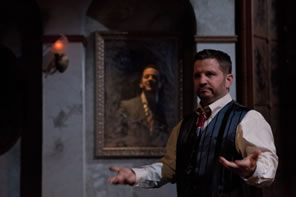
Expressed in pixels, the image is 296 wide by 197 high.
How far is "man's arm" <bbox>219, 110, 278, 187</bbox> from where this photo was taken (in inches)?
70.2

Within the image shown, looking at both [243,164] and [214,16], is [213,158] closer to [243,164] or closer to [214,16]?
[243,164]

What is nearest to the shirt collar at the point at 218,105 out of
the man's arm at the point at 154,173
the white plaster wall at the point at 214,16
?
the man's arm at the point at 154,173

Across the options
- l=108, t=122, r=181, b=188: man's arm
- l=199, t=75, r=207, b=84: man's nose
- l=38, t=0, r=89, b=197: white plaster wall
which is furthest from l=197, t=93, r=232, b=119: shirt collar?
l=38, t=0, r=89, b=197: white plaster wall

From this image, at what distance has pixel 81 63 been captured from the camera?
12.6 feet

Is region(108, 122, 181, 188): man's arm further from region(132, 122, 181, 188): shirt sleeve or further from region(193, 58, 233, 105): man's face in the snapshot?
region(193, 58, 233, 105): man's face

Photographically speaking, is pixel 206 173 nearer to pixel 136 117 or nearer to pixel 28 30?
pixel 136 117

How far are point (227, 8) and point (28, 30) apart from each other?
2.08 meters

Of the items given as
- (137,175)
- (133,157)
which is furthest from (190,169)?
(133,157)

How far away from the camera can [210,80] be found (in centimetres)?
223

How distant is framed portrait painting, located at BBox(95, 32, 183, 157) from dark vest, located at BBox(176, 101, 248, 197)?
1.85m

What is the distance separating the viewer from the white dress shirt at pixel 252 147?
192 cm

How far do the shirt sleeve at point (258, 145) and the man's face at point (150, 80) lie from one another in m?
2.05

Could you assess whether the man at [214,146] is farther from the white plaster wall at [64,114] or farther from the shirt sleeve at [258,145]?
the white plaster wall at [64,114]

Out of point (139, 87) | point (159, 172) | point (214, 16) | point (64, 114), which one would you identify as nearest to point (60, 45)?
point (64, 114)
